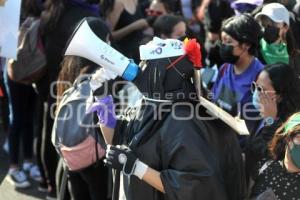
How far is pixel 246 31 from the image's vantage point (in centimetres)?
376

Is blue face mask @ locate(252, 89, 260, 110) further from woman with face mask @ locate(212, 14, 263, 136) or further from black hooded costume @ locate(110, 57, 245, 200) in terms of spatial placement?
black hooded costume @ locate(110, 57, 245, 200)

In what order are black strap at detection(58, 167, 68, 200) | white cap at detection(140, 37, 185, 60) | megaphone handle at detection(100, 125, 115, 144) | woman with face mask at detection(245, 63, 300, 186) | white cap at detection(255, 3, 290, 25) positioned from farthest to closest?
white cap at detection(255, 3, 290, 25), black strap at detection(58, 167, 68, 200), woman with face mask at detection(245, 63, 300, 186), megaphone handle at detection(100, 125, 115, 144), white cap at detection(140, 37, 185, 60)

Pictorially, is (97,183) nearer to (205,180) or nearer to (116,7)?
(205,180)

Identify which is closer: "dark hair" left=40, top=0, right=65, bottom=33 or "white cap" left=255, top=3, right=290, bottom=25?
"white cap" left=255, top=3, right=290, bottom=25

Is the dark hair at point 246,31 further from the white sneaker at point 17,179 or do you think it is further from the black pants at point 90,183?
the white sneaker at point 17,179

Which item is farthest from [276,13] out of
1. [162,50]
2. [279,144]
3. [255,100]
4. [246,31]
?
[162,50]

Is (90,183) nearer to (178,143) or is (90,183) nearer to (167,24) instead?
(178,143)

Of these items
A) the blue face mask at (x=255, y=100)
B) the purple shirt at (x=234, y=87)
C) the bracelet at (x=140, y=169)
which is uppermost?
the bracelet at (x=140, y=169)

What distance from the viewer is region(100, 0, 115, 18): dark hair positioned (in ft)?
15.6

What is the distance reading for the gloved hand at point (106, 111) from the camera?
9.41ft

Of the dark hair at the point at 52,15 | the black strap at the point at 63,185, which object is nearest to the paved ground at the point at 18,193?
the black strap at the point at 63,185

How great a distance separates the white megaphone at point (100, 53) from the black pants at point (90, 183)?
3.23ft

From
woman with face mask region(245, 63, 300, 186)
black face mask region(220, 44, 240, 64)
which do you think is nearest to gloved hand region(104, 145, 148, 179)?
woman with face mask region(245, 63, 300, 186)

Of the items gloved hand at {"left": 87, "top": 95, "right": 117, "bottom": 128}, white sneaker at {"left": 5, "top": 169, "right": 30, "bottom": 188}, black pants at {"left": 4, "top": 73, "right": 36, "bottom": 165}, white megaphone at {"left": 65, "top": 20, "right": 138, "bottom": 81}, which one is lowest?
white sneaker at {"left": 5, "top": 169, "right": 30, "bottom": 188}
